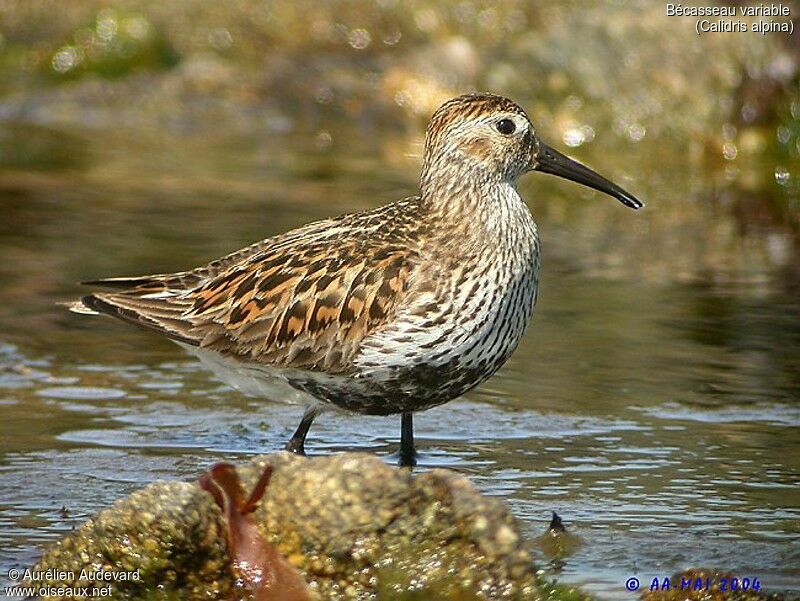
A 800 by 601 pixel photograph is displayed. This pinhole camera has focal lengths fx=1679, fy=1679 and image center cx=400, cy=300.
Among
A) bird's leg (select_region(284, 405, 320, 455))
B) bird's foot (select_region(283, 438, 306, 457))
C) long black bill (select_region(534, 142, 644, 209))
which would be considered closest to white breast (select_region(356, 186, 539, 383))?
bird's leg (select_region(284, 405, 320, 455))

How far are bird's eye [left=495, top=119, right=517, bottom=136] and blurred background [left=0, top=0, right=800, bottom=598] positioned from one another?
1.70 metres

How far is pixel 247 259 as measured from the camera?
9125mm

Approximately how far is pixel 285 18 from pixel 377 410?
48.7ft

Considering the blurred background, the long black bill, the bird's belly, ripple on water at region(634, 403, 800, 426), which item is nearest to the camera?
the bird's belly

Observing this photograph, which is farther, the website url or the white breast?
the white breast

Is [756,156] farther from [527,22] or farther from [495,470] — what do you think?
[495,470]

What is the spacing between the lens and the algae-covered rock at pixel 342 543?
650 centimetres

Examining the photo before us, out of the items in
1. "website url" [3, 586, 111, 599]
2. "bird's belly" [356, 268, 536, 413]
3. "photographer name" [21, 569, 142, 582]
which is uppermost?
"bird's belly" [356, 268, 536, 413]

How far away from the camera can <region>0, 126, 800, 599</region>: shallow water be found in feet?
25.8

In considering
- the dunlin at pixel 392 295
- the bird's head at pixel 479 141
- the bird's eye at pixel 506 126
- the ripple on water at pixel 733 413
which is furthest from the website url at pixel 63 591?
the ripple on water at pixel 733 413

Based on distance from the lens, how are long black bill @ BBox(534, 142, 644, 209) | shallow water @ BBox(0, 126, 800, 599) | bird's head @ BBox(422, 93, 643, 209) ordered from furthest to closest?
long black bill @ BBox(534, 142, 644, 209)
bird's head @ BBox(422, 93, 643, 209)
shallow water @ BBox(0, 126, 800, 599)
